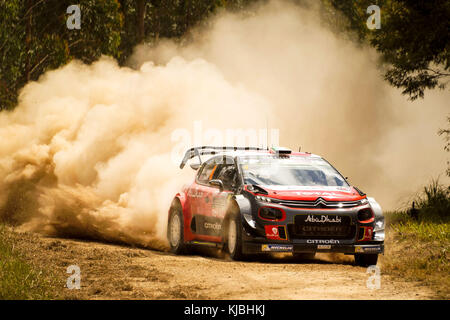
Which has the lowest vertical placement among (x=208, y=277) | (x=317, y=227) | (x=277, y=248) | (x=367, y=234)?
(x=208, y=277)

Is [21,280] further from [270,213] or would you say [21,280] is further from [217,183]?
[217,183]

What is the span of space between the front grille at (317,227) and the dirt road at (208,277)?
413mm

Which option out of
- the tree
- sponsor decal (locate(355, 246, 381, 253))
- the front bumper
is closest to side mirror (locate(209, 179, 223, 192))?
the front bumper

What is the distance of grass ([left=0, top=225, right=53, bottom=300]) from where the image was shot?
9.32 metres

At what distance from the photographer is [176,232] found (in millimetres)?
14438

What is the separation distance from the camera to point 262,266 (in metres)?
11.8

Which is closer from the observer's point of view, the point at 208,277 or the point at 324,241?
the point at 208,277

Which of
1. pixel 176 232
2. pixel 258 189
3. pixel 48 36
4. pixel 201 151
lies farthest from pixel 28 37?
pixel 258 189

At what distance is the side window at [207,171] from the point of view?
1410 centimetres

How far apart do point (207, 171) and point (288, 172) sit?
164 centimetres

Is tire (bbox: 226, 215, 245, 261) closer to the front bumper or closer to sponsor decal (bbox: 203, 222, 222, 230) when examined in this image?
the front bumper

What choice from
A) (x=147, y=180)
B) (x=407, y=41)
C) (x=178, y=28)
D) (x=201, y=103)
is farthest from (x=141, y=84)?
(x=178, y=28)
